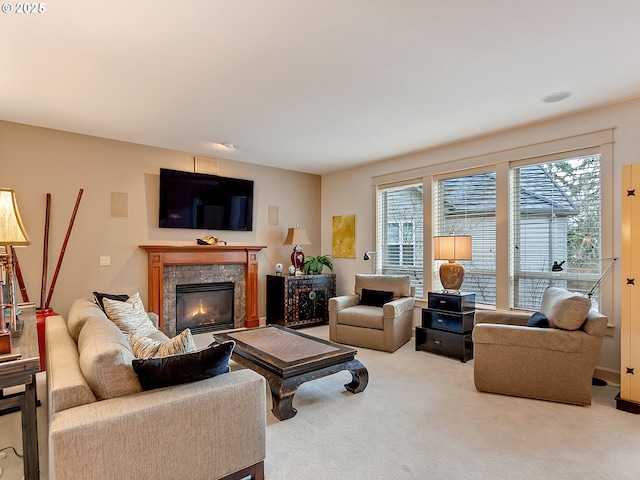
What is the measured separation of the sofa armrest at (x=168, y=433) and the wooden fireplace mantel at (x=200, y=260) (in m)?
3.11

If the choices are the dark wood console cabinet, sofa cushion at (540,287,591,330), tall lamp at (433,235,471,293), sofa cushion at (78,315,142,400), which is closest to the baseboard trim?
sofa cushion at (540,287,591,330)

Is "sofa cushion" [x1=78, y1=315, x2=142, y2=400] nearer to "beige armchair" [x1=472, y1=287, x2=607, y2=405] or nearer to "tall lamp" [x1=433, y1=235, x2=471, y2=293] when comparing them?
"beige armchair" [x1=472, y1=287, x2=607, y2=405]

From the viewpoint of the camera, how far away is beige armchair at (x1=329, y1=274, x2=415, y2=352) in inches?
161

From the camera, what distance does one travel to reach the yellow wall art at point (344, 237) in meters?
5.80

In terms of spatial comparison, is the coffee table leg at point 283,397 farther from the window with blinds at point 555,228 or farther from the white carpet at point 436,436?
the window with blinds at point 555,228

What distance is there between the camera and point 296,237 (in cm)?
555

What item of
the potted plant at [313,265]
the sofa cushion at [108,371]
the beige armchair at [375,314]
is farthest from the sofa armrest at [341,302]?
the sofa cushion at [108,371]

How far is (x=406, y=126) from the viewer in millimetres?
3795

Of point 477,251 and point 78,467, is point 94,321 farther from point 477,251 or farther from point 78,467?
point 477,251

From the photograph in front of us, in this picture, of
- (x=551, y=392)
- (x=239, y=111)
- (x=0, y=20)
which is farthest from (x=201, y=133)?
(x=551, y=392)

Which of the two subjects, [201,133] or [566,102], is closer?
[566,102]

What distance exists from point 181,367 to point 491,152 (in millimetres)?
3978

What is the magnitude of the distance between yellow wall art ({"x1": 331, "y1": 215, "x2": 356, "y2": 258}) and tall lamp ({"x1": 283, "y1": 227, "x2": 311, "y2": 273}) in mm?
618

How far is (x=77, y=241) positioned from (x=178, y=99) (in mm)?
2243
